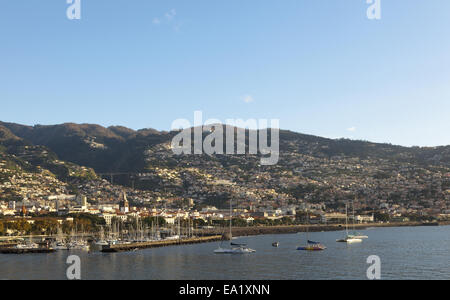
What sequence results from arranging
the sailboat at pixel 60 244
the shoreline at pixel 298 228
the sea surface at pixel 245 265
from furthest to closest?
1. the shoreline at pixel 298 228
2. the sailboat at pixel 60 244
3. the sea surface at pixel 245 265

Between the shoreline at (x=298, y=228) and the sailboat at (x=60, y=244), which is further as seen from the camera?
the shoreline at (x=298, y=228)

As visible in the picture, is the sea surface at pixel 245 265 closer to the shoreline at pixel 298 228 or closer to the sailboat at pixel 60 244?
the sailboat at pixel 60 244

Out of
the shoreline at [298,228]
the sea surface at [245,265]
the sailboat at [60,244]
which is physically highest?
the sea surface at [245,265]

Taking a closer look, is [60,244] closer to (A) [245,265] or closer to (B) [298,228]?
(A) [245,265]

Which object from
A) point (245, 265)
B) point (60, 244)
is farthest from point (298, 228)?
point (245, 265)

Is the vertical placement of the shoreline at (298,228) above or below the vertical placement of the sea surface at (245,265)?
below

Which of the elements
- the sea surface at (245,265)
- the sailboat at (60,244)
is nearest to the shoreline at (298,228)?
the sailboat at (60,244)

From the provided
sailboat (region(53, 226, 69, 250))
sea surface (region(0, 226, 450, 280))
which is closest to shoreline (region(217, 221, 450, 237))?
sailboat (region(53, 226, 69, 250))

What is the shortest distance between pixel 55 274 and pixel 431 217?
16836 cm
